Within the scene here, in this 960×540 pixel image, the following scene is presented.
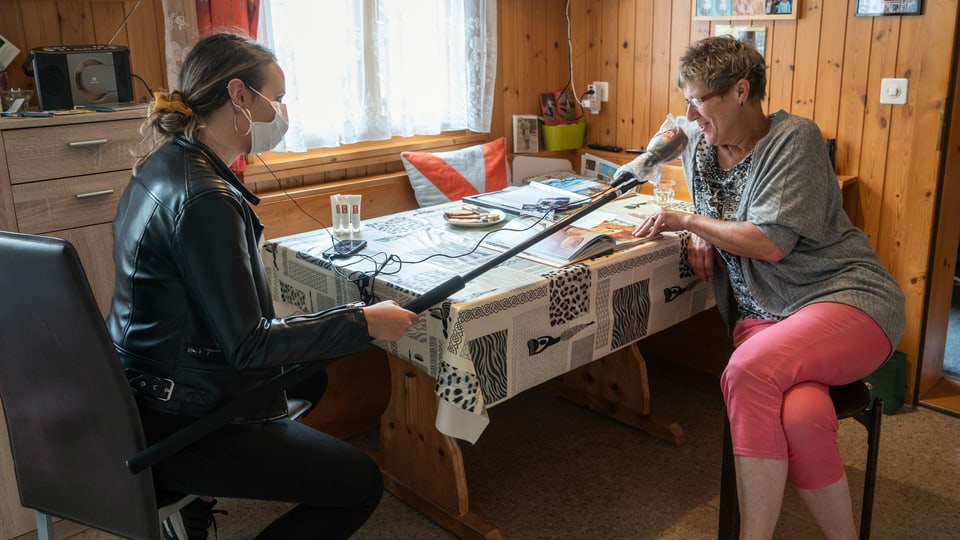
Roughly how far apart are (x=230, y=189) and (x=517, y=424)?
1.59 m

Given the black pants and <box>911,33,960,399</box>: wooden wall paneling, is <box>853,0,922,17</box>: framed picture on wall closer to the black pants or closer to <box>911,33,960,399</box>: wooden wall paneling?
<box>911,33,960,399</box>: wooden wall paneling

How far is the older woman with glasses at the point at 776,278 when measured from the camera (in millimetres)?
1857

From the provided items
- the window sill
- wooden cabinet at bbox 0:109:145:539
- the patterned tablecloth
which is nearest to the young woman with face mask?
the patterned tablecloth

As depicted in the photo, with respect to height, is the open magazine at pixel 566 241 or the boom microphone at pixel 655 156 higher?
the boom microphone at pixel 655 156

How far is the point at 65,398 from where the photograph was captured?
57.6 inches

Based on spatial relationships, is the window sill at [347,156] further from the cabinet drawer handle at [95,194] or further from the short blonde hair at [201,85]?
the short blonde hair at [201,85]

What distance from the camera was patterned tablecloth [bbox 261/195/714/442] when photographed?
6.17ft

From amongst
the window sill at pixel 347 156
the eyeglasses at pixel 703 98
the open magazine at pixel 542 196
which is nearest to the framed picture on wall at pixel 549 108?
the window sill at pixel 347 156

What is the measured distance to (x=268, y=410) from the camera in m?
1.62

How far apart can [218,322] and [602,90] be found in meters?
2.73

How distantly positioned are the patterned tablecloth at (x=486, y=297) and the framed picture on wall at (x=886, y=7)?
1164 millimetres

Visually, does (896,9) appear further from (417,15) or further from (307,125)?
(307,125)

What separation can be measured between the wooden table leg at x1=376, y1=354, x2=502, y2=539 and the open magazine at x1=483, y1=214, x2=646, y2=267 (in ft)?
1.38

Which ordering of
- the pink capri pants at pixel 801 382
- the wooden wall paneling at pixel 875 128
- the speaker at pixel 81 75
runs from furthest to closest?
1. the wooden wall paneling at pixel 875 128
2. the speaker at pixel 81 75
3. the pink capri pants at pixel 801 382
